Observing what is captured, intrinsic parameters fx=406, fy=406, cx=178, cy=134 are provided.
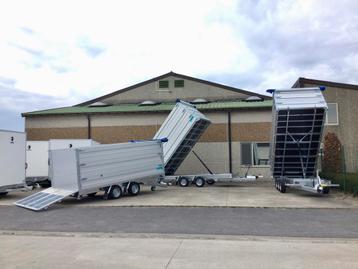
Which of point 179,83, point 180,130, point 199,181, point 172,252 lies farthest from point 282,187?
point 179,83

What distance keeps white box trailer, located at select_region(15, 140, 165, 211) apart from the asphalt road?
1.47m

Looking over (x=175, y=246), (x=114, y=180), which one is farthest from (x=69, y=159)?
(x=175, y=246)

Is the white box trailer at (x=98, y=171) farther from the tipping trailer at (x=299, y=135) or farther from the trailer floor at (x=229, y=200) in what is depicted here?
the tipping trailer at (x=299, y=135)

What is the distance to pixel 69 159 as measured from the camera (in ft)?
55.0

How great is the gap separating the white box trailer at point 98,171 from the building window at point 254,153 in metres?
9.58

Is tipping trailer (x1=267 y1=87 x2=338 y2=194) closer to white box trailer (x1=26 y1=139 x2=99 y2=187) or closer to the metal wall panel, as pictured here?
white box trailer (x1=26 y1=139 x2=99 y2=187)

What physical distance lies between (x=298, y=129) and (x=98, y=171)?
8942mm

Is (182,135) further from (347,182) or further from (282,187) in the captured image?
(347,182)

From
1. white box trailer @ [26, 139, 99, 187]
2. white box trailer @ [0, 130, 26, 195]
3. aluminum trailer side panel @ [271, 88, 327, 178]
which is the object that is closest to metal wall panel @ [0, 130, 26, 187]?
white box trailer @ [0, 130, 26, 195]

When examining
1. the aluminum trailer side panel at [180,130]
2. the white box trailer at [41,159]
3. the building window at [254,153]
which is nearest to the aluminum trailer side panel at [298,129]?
the aluminum trailer side panel at [180,130]

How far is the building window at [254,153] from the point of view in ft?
90.9

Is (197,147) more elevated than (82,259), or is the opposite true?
(197,147)

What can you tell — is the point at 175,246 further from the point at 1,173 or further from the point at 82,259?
the point at 1,173

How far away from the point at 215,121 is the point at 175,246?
2027 cm
